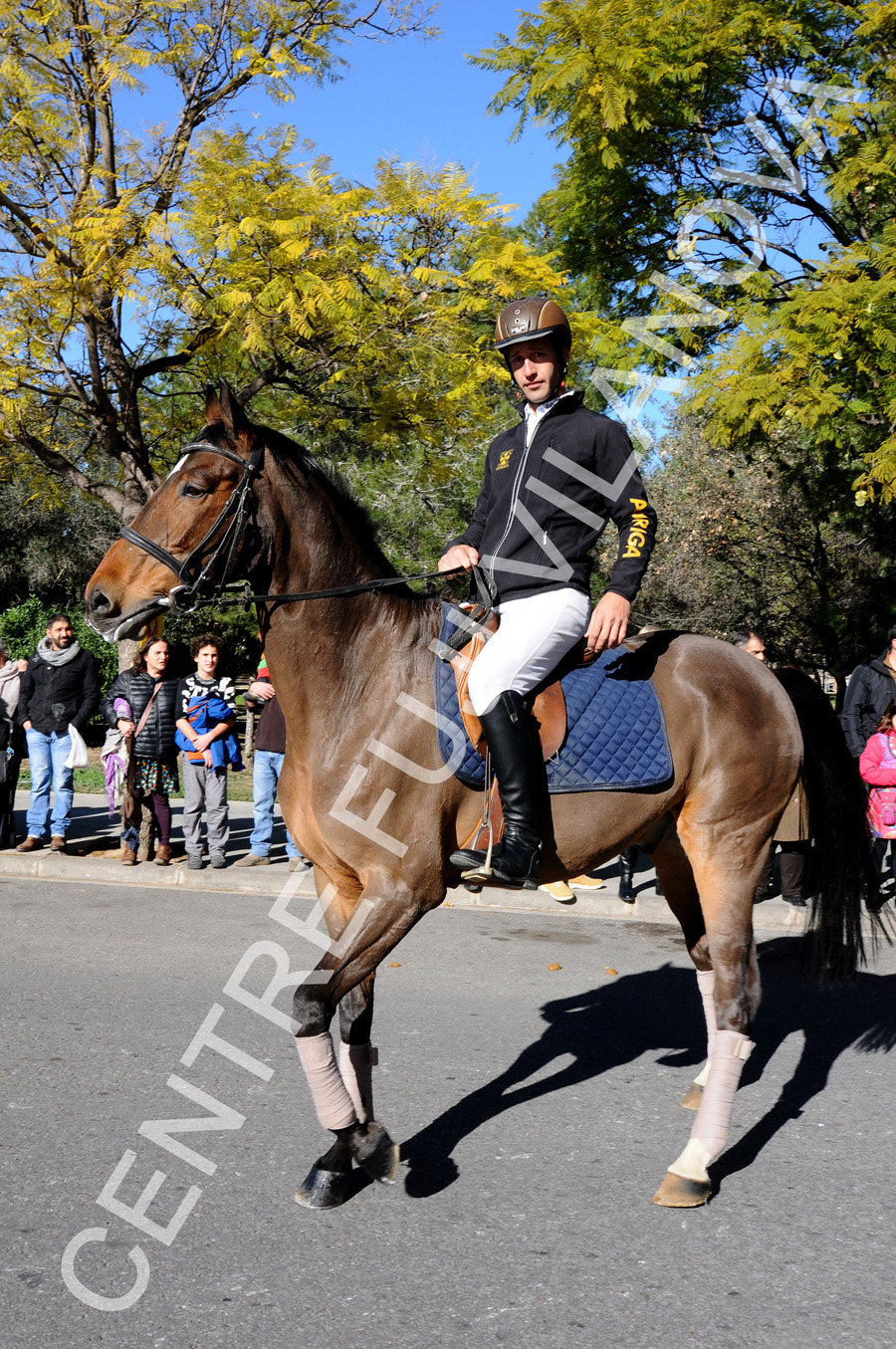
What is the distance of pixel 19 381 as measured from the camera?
10828mm

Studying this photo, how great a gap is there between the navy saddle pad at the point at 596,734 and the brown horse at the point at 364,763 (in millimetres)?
71

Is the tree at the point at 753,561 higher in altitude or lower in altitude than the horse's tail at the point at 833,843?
higher

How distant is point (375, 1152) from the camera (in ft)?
12.0

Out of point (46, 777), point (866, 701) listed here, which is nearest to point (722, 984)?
point (866, 701)

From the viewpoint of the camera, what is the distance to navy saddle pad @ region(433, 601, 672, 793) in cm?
385

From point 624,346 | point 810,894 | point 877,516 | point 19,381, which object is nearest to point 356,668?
point 810,894

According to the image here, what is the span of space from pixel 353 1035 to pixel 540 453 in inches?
90.4

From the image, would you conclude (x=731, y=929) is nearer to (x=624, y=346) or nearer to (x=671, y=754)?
(x=671, y=754)

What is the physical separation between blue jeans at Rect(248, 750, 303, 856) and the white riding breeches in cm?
635

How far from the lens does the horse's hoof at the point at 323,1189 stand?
11.8 feet

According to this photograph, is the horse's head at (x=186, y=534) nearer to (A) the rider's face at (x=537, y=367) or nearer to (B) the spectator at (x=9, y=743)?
(A) the rider's face at (x=537, y=367)

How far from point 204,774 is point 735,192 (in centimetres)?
1020

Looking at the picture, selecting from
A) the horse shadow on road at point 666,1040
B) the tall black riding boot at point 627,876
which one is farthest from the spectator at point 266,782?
the horse shadow on road at point 666,1040

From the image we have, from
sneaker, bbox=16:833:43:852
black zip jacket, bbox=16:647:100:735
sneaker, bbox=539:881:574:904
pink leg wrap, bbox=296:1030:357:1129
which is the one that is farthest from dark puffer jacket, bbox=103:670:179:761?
pink leg wrap, bbox=296:1030:357:1129
